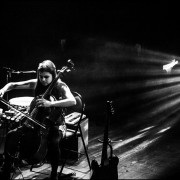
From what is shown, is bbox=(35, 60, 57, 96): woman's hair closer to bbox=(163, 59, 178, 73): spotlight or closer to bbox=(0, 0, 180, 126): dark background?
Result: bbox=(0, 0, 180, 126): dark background

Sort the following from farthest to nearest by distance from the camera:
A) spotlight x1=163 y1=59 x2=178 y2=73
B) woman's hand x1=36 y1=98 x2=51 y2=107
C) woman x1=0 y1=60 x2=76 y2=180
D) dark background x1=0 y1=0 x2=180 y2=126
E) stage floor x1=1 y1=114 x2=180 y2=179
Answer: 1. spotlight x1=163 y1=59 x2=178 y2=73
2. dark background x1=0 y1=0 x2=180 y2=126
3. stage floor x1=1 y1=114 x2=180 y2=179
4. woman x1=0 y1=60 x2=76 y2=180
5. woman's hand x1=36 y1=98 x2=51 y2=107

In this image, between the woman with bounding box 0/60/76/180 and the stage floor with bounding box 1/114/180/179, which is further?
the stage floor with bounding box 1/114/180/179

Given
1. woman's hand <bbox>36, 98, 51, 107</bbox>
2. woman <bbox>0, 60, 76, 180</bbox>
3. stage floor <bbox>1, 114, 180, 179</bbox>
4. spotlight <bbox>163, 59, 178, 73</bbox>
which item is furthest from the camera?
spotlight <bbox>163, 59, 178, 73</bbox>

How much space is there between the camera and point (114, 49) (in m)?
7.81

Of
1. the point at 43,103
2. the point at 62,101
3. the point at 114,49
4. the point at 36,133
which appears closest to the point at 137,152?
the point at 62,101

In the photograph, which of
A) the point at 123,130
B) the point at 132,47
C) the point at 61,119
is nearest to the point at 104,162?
the point at 61,119

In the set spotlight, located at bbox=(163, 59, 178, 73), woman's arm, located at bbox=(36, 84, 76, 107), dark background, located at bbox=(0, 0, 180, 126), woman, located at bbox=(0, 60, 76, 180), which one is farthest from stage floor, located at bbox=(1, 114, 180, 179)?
spotlight, located at bbox=(163, 59, 178, 73)

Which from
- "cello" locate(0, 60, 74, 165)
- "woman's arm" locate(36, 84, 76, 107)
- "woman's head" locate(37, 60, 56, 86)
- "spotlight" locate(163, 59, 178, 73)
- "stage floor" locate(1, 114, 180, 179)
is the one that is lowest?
"stage floor" locate(1, 114, 180, 179)

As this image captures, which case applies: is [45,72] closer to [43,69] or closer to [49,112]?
[43,69]

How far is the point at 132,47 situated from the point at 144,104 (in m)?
1.74

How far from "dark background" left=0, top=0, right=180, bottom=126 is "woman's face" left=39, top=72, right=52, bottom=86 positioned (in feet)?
12.3

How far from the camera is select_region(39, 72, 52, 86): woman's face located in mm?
3529

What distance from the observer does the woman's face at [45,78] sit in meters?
3.53

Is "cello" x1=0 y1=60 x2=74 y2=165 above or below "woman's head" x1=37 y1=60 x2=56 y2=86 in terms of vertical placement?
below
